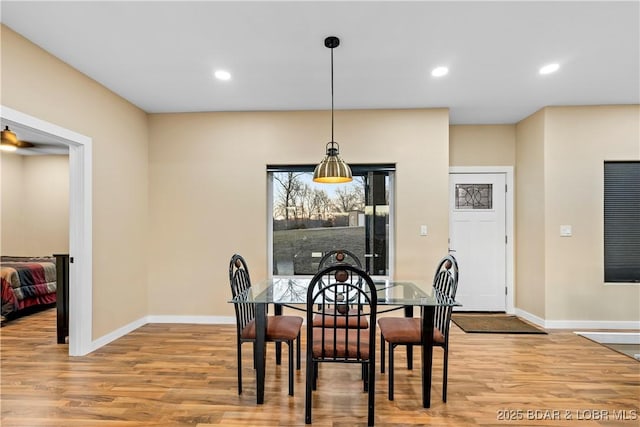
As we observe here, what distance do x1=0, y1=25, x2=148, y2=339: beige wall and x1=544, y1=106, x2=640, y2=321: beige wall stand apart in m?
4.91

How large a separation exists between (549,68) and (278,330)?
3.27 metres

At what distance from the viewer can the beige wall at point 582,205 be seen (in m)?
3.94

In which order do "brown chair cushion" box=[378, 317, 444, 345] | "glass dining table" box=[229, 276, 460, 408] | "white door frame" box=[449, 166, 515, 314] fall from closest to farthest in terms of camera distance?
1. "glass dining table" box=[229, 276, 460, 408]
2. "brown chair cushion" box=[378, 317, 444, 345]
3. "white door frame" box=[449, 166, 515, 314]

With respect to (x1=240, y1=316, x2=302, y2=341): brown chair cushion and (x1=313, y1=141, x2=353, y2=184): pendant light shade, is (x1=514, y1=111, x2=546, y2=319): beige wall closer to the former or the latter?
(x1=313, y1=141, x2=353, y2=184): pendant light shade

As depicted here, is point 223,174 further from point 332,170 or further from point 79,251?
point 332,170

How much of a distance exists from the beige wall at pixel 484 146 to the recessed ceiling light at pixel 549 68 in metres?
1.57

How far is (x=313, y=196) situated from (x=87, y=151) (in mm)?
2445

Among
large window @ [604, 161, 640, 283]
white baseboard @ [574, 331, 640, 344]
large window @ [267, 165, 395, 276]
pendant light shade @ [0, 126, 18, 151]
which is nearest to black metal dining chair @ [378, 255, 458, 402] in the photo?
large window @ [267, 165, 395, 276]

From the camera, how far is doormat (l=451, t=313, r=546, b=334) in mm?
3820

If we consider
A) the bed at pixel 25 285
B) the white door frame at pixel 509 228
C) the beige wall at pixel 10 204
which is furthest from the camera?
the beige wall at pixel 10 204

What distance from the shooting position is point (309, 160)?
4152 millimetres

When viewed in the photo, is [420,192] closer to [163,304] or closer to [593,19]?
[593,19]

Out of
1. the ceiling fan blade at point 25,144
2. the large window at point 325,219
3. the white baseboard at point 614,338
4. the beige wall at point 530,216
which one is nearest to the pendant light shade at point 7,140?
the ceiling fan blade at point 25,144

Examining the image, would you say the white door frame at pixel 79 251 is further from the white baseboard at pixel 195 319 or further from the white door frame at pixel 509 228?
the white door frame at pixel 509 228
